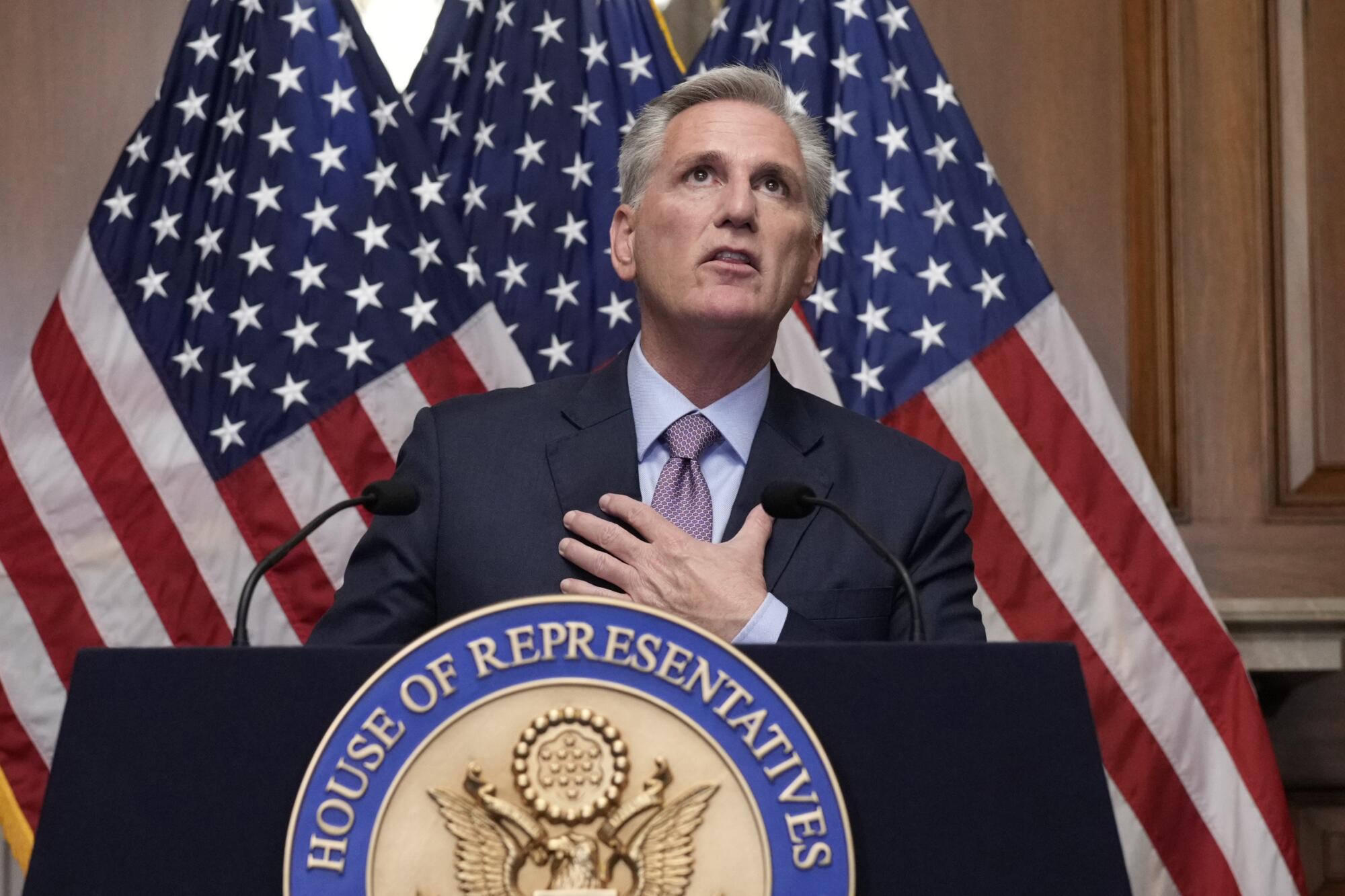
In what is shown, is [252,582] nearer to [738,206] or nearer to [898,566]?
[898,566]

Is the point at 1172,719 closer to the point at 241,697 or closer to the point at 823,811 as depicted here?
the point at 823,811

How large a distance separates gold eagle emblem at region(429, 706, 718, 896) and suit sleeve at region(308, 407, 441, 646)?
30.4 inches

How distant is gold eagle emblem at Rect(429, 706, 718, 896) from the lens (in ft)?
2.96

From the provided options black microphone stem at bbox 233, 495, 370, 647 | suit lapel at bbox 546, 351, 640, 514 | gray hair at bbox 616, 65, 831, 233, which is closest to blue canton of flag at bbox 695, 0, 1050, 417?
gray hair at bbox 616, 65, 831, 233

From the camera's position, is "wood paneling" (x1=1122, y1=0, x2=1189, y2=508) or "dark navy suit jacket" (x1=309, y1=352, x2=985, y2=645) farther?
"wood paneling" (x1=1122, y1=0, x2=1189, y2=508)

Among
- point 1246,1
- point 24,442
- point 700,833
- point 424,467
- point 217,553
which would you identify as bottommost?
point 700,833

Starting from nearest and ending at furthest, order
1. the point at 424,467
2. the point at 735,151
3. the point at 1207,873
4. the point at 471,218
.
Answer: the point at 424,467
the point at 735,151
the point at 1207,873
the point at 471,218

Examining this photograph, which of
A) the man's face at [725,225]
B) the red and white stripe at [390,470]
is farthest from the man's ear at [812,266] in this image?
the red and white stripe at [390,470]

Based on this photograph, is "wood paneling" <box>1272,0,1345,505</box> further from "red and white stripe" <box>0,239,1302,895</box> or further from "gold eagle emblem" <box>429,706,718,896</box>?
"gold eagle emblem" <box>429,706,718,896</box>

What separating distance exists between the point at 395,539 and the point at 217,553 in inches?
42.7

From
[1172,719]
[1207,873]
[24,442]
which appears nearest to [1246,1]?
[1172,719]

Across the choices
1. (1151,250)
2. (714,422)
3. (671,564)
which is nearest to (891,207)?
(1151,250)

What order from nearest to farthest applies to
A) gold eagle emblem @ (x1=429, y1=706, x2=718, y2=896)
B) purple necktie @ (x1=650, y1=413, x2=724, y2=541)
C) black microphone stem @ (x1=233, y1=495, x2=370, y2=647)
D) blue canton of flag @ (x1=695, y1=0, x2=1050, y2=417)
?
gold eagle emblem @ (x1=429, y1=706, x2=718, y2=896) < black microphone stem @ (x1=233, y1=495, x2=370, y2=647) < purple necktie @ (x1=650, y1=413, x2=724, y2=541) < blue canton of flag @ (x1=695, y1=0, x2=1050, y2=417)

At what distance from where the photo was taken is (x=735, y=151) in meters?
1.93
